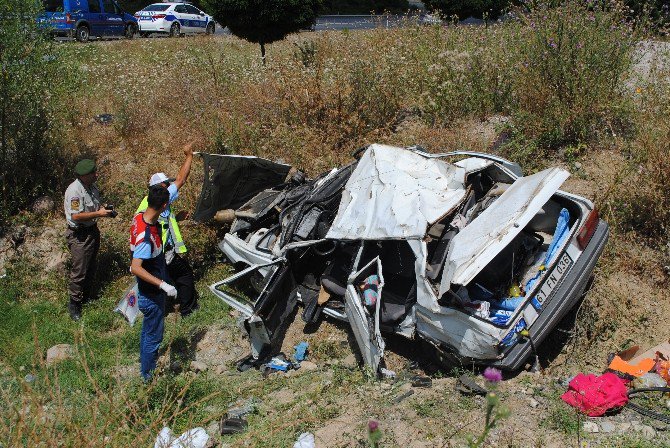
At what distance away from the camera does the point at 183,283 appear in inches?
298

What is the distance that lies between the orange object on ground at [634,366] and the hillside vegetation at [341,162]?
0.38 m

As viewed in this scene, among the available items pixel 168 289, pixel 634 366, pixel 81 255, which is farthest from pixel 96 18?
pixel 634 366

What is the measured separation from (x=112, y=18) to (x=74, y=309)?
1839 cm

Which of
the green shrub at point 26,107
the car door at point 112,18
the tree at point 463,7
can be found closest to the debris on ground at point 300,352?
the green shrub at point 26,107

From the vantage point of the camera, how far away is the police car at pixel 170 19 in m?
25.4

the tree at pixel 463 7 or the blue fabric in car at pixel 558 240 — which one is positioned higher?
the tree at pixel 463 7

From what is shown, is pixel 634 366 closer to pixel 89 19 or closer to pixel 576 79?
pixel 576 79

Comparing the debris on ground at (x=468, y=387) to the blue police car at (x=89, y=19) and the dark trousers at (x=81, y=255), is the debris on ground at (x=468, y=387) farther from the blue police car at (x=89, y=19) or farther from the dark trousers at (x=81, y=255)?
the blue police car at (x=89, y=19)

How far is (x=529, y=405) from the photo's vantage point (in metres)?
5.24

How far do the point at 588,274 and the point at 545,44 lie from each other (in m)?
4.83

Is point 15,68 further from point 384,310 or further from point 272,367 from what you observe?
point 384,310

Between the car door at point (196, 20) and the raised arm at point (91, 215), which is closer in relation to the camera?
the raised arm at point (91, 215)

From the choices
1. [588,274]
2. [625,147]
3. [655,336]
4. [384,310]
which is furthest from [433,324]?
[625,147]

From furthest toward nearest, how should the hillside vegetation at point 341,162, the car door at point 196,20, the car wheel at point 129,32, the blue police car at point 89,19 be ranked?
the car door at point 196,20 → the car wheel at point 129,32 → the blue police car at point 89,19 → the hillside vegetation at point 341,162
